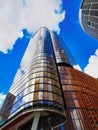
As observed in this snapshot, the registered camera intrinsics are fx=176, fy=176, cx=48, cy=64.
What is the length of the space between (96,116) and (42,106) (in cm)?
1553

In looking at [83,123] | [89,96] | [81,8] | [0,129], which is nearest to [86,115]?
[83,123]

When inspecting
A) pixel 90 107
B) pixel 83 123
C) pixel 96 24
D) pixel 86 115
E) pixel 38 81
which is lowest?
pixel 83 123

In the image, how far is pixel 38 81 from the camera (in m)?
47.7

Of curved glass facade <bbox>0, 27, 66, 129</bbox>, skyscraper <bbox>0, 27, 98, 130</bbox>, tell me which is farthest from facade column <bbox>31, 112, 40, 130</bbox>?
curved glass facade <bbox>0, 27, 66, 129</bbox>

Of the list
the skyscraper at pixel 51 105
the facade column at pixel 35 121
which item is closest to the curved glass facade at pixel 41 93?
the skyscraper at pixel 51 105

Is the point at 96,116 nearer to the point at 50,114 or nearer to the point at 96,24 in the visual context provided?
the point at 50,114

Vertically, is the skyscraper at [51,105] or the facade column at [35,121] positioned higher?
the skyscraper at [51,105]

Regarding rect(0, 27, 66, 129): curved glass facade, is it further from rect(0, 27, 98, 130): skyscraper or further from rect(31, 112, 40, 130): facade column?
rect(31, 112, 40, 130): facade column

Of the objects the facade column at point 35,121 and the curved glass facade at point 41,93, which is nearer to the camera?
the facade column at point 35,121

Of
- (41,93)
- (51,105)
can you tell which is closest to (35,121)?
(51,105)

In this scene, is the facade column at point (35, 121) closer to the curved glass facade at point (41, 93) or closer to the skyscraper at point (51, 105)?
the skyscraper at point (51, 105)

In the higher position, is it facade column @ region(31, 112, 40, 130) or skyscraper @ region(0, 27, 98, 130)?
skyscraper @ region(0, 27, 98, 130)

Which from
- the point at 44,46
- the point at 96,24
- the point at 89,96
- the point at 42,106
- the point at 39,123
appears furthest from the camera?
the point at 44,46

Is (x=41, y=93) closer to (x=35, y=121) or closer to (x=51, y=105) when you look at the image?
(x=51, y=105)
